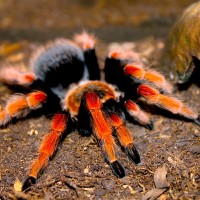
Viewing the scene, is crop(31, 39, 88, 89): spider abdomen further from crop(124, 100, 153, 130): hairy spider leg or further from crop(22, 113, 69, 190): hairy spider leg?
crop(124, 100, 153, 130): hairy spider leg

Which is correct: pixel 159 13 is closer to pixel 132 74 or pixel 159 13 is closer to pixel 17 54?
pixel 17 54

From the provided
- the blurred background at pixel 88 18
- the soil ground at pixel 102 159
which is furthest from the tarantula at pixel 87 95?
the blurred background at pixel 88 18

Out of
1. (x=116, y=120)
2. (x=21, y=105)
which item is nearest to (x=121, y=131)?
(x=116, y=120)

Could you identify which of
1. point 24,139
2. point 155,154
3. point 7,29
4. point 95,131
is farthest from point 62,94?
point 7,29

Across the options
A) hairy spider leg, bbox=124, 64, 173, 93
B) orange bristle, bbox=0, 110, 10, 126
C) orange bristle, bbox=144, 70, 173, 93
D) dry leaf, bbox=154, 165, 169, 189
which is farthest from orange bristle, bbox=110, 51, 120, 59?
dry leaf, bbox=154, 165, 169, 189

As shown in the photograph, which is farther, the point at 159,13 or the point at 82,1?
the point at 82,1

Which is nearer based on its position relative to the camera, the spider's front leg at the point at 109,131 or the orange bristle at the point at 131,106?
the spider's front leg at the point at 109,131

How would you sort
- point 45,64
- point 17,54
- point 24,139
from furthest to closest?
point 17,54 → point 45,64 → point 24,139

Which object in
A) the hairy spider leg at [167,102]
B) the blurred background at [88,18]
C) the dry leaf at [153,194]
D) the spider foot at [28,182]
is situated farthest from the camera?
the blurred background at [88,18]

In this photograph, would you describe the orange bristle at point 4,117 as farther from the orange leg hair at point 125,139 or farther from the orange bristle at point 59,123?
the orange leg hair at point 125,139

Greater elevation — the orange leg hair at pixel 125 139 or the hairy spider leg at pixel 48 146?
the orange leg hair at pixel 125 139
